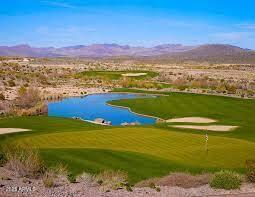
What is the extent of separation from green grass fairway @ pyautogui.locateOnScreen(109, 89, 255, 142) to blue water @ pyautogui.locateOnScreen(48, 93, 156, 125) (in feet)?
6.10

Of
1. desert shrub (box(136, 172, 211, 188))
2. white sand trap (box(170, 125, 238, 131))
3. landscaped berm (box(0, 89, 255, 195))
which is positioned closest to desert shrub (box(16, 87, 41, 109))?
landscaped berm (box(0, 89, 255, 195))

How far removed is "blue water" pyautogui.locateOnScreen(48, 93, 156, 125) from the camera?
5016 centimetres

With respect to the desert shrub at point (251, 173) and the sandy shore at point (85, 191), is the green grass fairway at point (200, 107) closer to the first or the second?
the desert shrub at point (251, 173)

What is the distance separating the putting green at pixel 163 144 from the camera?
2212 centimetres

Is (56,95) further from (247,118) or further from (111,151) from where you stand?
(111,151)

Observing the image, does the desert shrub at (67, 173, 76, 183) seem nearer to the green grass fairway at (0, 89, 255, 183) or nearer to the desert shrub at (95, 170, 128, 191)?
the desert shrub at (95, 170, 128, 191)

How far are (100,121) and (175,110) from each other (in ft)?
36.8

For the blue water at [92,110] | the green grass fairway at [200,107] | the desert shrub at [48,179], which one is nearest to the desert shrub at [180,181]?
the desert shrub at [48,179]

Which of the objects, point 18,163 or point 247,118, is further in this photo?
point 247,118

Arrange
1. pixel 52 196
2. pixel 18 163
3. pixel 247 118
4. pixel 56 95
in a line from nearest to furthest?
pixel 52 196
pixel 18 163
pixel 247 118
pixel 56 95

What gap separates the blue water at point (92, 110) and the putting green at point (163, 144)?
17961mm

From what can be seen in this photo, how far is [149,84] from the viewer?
83.5 m

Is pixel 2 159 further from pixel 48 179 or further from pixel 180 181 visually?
pixel 180 181

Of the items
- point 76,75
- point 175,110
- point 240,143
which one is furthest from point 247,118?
point 76,75
